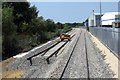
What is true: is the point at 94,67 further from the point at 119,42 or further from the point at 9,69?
the point at 9,69

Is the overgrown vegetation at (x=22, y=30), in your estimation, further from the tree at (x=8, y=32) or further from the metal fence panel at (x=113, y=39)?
the metal fence panel at (x=113, y=39)

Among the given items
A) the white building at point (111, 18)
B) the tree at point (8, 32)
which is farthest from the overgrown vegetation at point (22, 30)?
the white building at point (111, 18)

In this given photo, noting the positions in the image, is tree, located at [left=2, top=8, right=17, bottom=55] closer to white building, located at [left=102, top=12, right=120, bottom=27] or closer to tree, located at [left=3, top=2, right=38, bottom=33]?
tree, located at [left=3, top=2, right=38, bottom=33]

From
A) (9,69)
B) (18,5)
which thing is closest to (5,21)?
(9,69)

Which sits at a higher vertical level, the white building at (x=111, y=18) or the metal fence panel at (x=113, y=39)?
the white building at (x=111, y=18)

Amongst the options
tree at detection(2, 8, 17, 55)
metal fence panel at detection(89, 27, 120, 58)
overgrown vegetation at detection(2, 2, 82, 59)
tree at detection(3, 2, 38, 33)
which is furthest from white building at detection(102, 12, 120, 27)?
metal fence panel at detection(89, 27, 120, 58)

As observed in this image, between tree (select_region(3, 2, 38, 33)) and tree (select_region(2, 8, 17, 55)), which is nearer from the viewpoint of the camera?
tree (select_region(2, 8, 17, 55))

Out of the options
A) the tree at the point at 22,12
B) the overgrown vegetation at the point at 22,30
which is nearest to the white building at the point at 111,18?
the overgrown vegetation at the point at 22,30

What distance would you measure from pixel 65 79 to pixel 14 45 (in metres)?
21.0

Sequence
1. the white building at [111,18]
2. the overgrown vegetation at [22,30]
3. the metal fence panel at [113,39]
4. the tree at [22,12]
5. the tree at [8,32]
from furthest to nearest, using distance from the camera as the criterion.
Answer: the white building at [111,18], the tree at [22,12], the overgrown vegetation at [22,30], the tree at [8,32], the metal fence panel at [113,39]

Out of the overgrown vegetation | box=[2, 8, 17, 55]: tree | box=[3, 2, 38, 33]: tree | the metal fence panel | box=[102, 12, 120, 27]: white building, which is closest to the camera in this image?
the metal fence panel

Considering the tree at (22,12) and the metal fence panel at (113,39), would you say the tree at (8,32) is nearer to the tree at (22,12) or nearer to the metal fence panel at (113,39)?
the metal fence panel at (113,39)

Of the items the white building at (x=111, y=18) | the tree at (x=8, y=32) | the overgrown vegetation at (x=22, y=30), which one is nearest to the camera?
the tree at (x=8, y=32)

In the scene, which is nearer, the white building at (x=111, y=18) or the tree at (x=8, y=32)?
the tree at (x=8, y=32)
